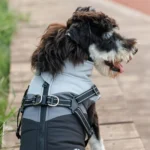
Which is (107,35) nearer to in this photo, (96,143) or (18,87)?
(96,143)

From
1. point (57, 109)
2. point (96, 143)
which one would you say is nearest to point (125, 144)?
point (96, 143)

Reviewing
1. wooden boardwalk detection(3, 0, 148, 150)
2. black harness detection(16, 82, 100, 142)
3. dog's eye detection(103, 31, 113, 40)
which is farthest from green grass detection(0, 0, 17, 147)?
dog's eye detection(103, 31, 113, 40)

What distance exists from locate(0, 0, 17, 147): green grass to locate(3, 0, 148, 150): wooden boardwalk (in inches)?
3.2

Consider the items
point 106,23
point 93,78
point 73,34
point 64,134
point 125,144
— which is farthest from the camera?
point 93,78

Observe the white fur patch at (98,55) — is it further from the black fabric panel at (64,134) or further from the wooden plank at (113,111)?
the wooden plank at (113,111)

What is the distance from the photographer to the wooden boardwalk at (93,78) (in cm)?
390

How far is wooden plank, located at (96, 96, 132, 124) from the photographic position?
164 inches

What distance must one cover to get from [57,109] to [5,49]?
10.3 feet

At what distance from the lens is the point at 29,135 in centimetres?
279

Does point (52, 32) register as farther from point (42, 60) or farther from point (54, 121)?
point (54, 121)

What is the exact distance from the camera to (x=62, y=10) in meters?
7.30

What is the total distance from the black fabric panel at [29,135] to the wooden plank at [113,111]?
1403mm

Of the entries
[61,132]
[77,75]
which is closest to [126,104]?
[77,75]

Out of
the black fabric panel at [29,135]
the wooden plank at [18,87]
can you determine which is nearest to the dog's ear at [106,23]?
the black fabric panel at [29,135]
